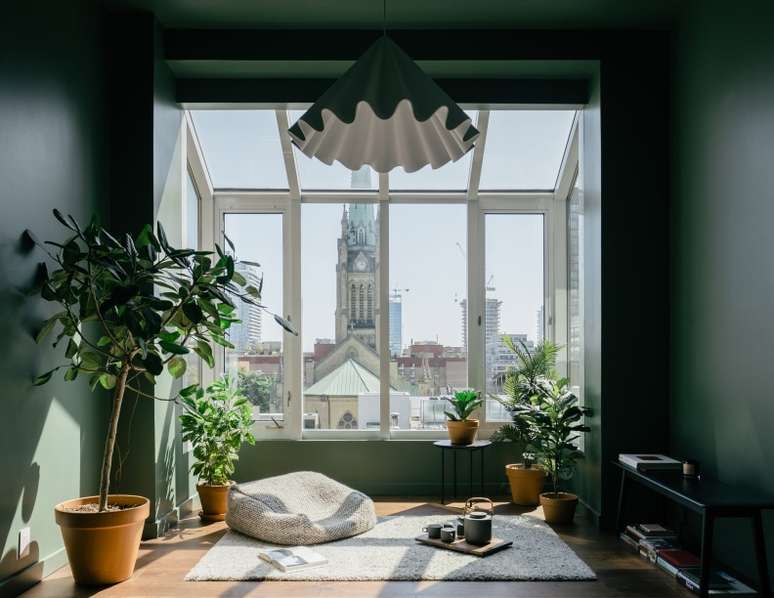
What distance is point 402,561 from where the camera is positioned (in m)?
3.98

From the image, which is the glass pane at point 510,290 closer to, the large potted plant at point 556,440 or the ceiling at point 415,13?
the large potted plant at point 556,440

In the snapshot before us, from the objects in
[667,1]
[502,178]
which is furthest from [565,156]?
[667,1]

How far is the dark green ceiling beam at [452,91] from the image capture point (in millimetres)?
5215

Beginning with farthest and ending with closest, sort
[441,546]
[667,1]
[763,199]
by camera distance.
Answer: [667,1] → [441,546] → [763,199]

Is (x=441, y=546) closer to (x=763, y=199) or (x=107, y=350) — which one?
(x=107, y=350)

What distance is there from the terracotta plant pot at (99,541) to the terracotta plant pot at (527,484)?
2.65m

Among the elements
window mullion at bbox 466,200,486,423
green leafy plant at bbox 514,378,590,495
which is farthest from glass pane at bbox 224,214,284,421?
green leafy plant at bbox 514,378,590,495

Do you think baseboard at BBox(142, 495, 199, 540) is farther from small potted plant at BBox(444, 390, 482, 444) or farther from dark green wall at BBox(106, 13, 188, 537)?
small potted plant at BBox(444, 390, 482, 444)

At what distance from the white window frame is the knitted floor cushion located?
1.04 metres

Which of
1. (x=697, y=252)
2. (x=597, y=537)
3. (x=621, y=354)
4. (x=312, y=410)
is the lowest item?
(x=597, y=537)

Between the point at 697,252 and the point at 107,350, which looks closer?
the point at 107,350

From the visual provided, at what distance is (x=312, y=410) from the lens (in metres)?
6.07

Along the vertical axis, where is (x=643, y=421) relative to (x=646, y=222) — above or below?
below

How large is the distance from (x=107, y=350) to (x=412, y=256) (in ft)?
9.25
